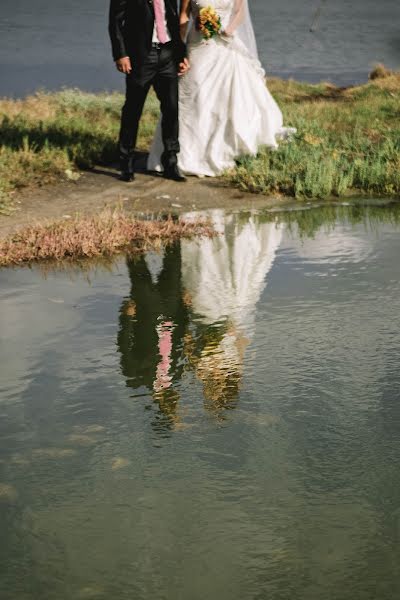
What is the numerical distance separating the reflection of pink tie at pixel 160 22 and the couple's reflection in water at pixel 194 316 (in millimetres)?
2679

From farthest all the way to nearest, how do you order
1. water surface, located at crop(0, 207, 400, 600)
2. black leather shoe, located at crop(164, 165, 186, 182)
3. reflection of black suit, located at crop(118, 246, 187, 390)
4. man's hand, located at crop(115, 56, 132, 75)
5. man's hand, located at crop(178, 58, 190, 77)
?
black leather shoe, located at crop(164, 165, 186, 182) → man's hand, located at crop(178, 58, 190, 77) → man's hand, located at crop(115, 56, 132, 75) → reflection of black suit, located at crop(118, 246, 187, 390) → water surface, located at crop(0, 207, 400, 600)

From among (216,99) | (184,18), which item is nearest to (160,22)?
(184,18)

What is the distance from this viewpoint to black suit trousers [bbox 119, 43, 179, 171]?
10906 millimetres

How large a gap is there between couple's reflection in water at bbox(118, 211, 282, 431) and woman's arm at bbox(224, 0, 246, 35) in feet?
11.8

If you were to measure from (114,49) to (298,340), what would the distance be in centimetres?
575

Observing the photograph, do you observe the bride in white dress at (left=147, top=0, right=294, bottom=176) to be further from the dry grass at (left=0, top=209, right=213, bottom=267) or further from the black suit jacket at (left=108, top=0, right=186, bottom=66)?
the dry grass at (left=0, top=209, right=213, bottom=267)

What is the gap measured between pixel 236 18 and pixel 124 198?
2822 mm

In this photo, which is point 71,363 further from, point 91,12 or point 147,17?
point 91,12

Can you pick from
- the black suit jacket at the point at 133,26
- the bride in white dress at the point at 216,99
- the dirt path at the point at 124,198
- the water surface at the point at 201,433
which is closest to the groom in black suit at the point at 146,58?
the black suit jacket at the point at 133,26

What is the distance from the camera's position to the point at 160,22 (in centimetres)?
1077

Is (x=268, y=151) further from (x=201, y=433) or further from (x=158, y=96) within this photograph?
(x=201, y=433)

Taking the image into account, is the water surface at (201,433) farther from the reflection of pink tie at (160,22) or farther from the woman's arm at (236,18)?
the woman's arm at (236,18)

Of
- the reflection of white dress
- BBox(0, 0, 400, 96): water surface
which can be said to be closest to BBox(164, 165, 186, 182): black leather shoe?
the reflection of white dress

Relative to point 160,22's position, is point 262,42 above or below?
above
